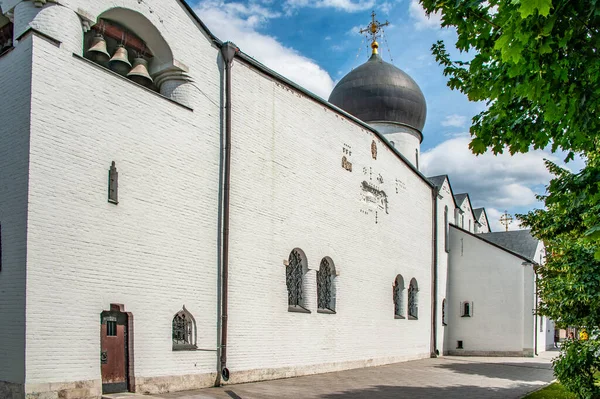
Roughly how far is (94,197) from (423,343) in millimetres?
16345

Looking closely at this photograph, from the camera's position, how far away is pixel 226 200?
12508mm

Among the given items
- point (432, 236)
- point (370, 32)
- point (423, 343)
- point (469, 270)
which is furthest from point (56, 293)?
point (370, 32)

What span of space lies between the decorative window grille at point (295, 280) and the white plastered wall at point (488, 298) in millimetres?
13140

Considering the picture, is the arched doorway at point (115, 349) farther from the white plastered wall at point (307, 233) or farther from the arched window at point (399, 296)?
the arched window at point (399, 296)

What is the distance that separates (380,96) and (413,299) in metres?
9.98

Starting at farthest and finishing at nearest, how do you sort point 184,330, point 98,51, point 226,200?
point 226,200, point 184,330, point 98,51

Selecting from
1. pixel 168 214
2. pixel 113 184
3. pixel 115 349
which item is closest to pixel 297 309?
pixel 168 214

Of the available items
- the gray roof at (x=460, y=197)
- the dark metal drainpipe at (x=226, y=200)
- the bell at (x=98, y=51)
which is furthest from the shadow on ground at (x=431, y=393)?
the gray roof at (x=460, y=197)

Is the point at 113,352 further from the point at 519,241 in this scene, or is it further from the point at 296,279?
the point at 519,241

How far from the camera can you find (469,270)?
26.2 meters

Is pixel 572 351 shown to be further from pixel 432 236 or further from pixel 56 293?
pixel 432 236

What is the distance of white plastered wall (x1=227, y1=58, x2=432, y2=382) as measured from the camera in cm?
1305

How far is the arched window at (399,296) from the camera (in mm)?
20766

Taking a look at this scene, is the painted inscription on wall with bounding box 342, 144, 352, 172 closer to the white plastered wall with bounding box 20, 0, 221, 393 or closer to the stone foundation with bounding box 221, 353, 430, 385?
the white plastered wall with bounding box 20, 0, 221, 393
